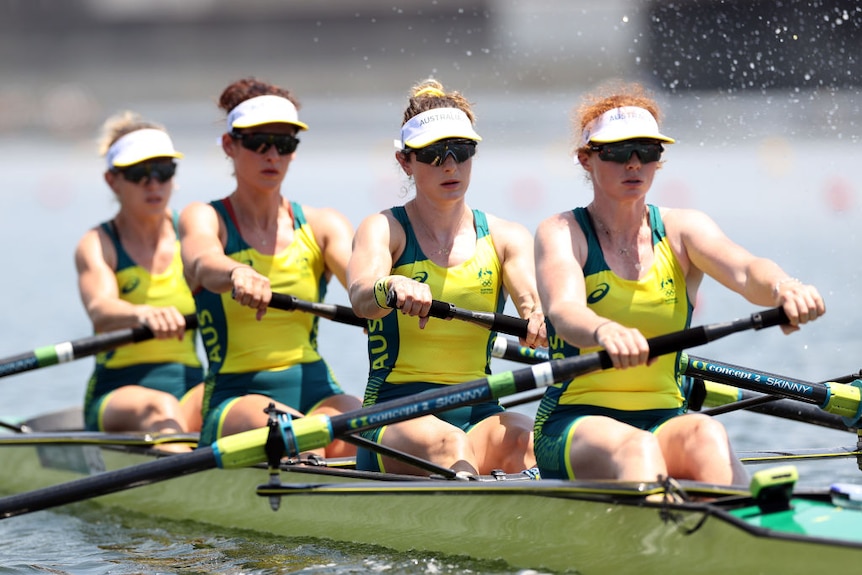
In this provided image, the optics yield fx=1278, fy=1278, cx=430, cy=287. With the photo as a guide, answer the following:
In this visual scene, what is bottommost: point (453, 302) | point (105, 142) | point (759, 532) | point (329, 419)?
point (759, 532)

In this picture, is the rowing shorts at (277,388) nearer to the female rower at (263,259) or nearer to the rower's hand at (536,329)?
the female rower at (263,259)

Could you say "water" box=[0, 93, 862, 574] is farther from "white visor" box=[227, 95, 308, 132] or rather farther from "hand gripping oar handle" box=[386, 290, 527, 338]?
"white visor" box=[227, 95, 308, 132]

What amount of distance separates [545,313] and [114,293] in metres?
3.23

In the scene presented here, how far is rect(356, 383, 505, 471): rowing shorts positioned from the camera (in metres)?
5.45

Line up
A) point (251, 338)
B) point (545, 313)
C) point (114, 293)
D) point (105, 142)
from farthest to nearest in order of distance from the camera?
point (105, 142) < point (114, 293) < point (251, 338) < point (545, 313)

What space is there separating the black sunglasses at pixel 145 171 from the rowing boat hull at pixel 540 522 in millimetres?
1843

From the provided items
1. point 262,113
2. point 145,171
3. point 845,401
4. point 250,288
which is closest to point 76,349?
point 145,171

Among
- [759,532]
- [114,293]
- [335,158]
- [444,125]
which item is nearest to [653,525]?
[759,532]

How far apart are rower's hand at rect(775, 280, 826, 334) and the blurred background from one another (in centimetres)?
182

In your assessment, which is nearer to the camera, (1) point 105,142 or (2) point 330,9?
(1) point 105,142

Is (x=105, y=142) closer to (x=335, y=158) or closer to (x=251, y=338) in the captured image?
(x=251, y=338)

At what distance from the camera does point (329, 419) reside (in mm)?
4863

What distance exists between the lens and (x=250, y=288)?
5.73 m

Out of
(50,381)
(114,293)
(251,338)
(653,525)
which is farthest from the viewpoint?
(50,381)
